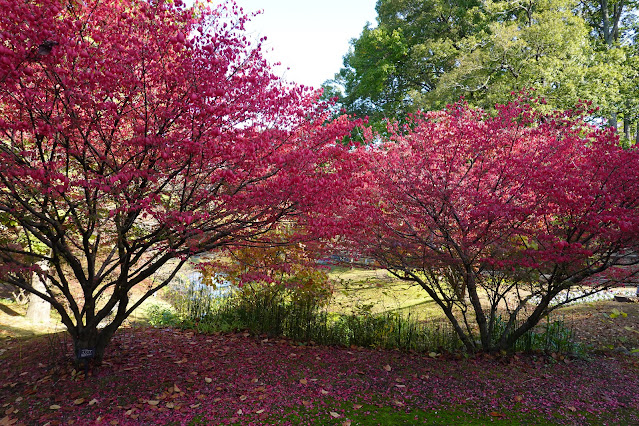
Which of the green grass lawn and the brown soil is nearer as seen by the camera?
the brown soil

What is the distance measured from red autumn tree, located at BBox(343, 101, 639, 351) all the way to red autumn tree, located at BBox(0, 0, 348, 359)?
132cm

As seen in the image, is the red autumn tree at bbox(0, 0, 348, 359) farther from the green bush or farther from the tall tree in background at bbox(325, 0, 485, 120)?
the tall tree in background at bbox(325, 0, 485, 120)

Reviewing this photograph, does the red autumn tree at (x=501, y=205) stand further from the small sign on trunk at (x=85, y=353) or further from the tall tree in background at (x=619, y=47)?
the tall tree in background at (x=619, y=47)

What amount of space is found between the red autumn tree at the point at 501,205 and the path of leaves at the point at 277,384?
0.96 metres

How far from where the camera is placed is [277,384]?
4.21 meters

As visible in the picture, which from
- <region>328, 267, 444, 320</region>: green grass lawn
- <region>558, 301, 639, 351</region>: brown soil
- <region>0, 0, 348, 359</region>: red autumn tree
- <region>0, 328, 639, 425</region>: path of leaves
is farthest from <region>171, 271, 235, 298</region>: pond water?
<region>558, 301, 639, 351</region>: brown soil

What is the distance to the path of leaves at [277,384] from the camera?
3645 mm

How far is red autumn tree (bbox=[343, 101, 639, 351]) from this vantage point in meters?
4.35

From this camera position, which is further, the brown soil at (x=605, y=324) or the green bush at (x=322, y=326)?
the brown soil at (x=605, y=324)

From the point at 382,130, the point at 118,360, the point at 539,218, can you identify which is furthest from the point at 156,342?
the point at 382,130

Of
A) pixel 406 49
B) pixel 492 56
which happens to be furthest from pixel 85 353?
pixel 406 49

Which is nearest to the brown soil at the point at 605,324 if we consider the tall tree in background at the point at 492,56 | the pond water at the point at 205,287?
the pond water at the point at 205,287

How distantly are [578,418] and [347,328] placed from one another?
3.49 m

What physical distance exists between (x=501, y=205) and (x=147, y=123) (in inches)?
145
